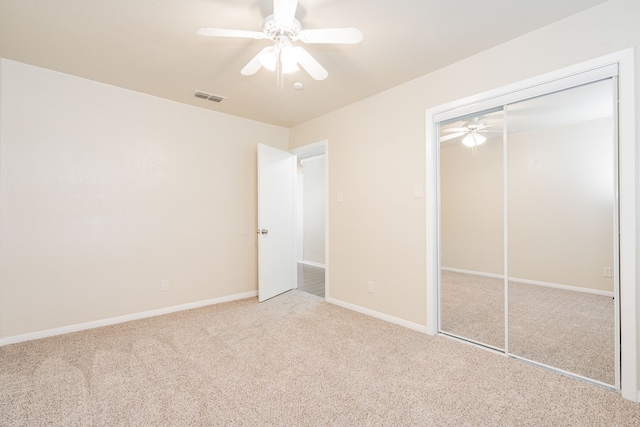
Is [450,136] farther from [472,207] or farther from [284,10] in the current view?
[284,10]

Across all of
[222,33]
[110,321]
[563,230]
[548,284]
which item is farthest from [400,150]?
[110,321]

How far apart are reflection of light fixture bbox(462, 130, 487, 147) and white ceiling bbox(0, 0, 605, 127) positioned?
0.68 metres

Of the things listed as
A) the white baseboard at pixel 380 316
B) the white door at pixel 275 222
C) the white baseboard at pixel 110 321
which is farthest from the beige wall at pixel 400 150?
the white baseboard at pixel 110 321

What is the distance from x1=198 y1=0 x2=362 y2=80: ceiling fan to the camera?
5.40ft

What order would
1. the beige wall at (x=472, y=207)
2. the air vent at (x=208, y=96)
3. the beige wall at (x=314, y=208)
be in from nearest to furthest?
1. the beige wall at (x=472, y=207)
2. the air vent at (x=208, y=96)
3. the beige wall at (x=314, y=208)

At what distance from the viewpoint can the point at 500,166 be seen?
246 centimetres

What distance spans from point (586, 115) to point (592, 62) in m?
0.34

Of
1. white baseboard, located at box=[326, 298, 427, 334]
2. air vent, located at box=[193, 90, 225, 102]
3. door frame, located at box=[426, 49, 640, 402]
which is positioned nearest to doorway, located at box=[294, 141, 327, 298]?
white baseboard, located at box=[326, 298, 427, 334]

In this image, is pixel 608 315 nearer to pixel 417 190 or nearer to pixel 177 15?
pixel 417 190

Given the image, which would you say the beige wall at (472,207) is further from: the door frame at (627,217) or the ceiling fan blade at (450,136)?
the door frame at (627,217)

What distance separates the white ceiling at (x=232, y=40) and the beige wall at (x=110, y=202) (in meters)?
0.34

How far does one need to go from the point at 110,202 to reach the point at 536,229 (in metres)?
4.03

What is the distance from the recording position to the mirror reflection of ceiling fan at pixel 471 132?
2.60 meters

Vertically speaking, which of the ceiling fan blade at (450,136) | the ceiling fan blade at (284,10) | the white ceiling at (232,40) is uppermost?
the white ceiling at (232,40)
